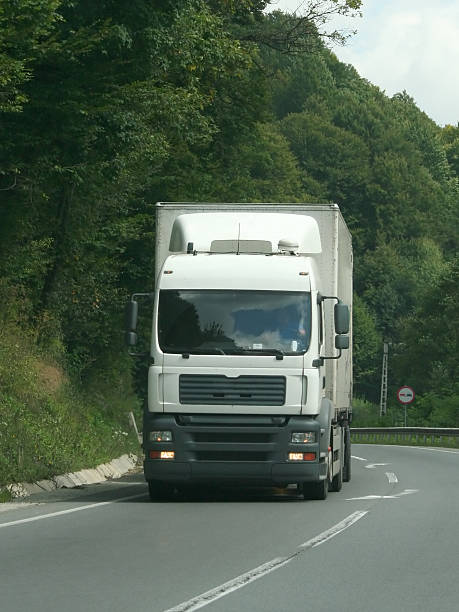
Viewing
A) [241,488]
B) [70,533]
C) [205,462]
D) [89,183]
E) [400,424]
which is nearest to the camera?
[70,533]

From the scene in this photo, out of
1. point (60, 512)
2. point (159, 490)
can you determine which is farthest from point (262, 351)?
point (60, 512)

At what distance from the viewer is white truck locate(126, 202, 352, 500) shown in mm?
18438

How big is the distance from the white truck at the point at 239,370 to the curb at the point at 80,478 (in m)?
1.81

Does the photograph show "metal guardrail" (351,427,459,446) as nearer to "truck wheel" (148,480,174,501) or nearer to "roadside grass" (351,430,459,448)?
"roadside grass" (351,430,459,448)

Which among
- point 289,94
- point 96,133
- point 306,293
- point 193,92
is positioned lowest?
point 306,293

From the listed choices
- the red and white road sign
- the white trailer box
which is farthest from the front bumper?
the red and white road sign

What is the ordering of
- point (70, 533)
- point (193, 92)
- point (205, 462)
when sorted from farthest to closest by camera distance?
point (193, 92) → point (205, 462) → point (70, 533)

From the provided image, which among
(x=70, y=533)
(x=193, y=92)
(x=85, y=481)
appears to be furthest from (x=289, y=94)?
(x=70, y=533)

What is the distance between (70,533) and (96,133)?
1138 cm

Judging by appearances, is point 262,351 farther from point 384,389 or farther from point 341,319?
point 384,389

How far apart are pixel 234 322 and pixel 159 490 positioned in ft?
8.54

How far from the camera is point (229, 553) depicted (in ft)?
41.1

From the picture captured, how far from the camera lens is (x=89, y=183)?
2730cm

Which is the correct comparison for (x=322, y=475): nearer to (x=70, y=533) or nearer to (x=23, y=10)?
(x=70, y=533)
